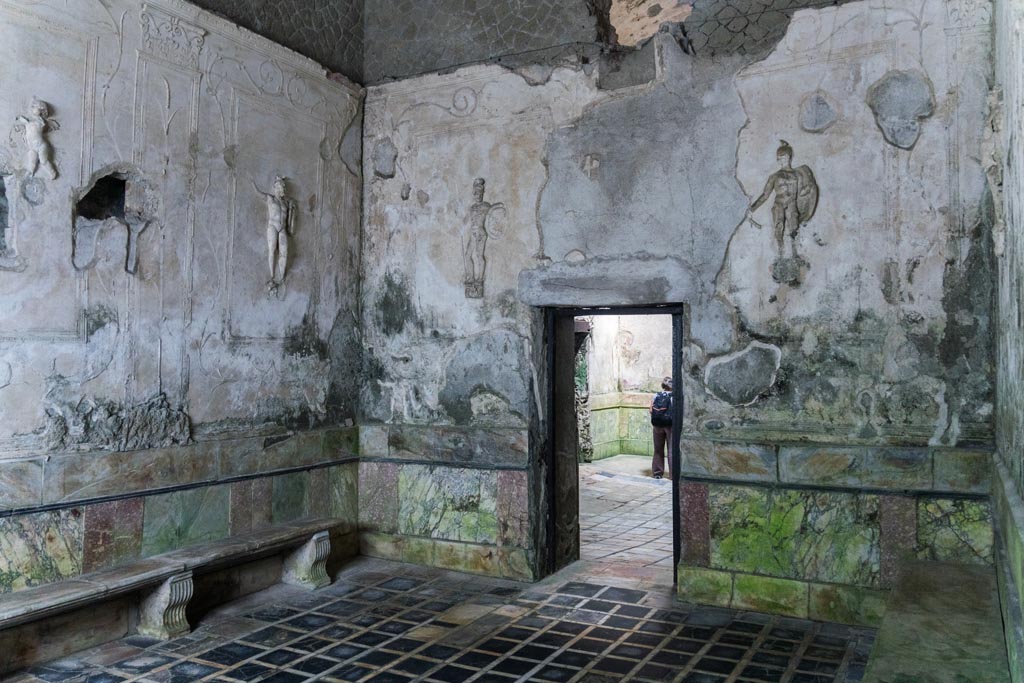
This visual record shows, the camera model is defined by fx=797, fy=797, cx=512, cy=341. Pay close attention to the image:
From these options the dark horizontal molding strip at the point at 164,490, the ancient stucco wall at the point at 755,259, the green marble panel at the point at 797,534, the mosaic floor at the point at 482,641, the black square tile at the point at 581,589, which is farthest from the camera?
the black square tile at the point at 581,589

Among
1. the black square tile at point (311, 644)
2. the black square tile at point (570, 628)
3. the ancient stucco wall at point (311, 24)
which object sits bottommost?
the black square tile at point (570, 628)

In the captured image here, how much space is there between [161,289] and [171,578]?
191 centimetres

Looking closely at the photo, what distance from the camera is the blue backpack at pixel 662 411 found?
11383mm

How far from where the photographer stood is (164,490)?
5395mm

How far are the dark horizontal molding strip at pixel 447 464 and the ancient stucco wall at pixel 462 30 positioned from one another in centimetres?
337

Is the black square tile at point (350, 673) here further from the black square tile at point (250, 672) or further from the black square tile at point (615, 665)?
→ the black square tile at point (615, 665)

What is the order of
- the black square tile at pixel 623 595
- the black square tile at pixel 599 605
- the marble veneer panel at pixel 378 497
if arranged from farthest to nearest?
the marble veneer panel at pixel 378 497 < the black square tile at pixel 623 595 < the black square tile at pixel 599 605

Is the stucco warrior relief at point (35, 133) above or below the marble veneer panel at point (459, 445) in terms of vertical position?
above

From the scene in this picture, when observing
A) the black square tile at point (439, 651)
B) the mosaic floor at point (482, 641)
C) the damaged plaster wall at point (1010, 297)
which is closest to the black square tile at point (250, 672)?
the mosaic floor at point (482, 641)

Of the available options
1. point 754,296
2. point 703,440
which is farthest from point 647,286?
point 703,440

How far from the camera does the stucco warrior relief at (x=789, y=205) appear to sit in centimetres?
544

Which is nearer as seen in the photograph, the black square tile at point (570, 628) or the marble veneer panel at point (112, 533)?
the marble veneer panel at point (112, 533)

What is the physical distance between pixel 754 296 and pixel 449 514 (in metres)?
3.02

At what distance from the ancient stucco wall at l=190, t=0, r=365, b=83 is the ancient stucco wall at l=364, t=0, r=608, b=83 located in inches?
6.0
